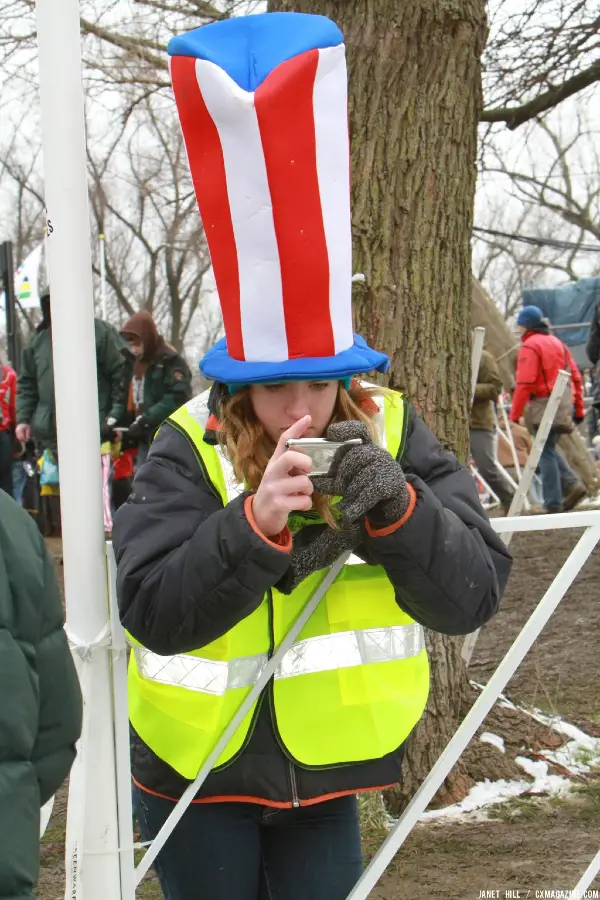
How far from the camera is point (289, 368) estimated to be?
5.62 ft

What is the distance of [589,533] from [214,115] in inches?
45.1

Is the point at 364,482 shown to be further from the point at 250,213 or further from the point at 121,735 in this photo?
the point at 121,735

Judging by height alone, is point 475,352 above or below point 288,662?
above

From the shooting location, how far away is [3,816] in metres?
1.06

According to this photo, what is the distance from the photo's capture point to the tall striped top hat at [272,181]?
1608 mm

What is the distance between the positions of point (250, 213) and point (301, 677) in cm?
81

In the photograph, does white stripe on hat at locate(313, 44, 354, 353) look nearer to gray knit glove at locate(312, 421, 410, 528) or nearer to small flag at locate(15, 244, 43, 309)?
gray knit glove at locate(312, 421, 410, 528)

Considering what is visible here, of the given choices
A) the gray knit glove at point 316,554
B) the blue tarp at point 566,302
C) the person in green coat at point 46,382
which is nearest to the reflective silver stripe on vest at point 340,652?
the gray knit glove at point 316,554

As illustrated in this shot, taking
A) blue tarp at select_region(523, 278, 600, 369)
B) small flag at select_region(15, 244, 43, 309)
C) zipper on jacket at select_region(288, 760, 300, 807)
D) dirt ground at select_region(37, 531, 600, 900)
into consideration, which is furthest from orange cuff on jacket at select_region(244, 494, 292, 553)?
blue tarp at select_region(523, 278, 600, 369)

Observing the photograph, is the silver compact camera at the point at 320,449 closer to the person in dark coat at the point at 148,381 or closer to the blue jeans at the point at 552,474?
the person in dark coat at the point at 148,381

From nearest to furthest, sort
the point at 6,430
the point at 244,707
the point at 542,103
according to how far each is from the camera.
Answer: the point at 244,707
the point at 542,103
the point at 6,430

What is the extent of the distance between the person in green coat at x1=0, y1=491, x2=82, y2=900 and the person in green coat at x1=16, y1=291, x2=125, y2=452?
6632 millimetres

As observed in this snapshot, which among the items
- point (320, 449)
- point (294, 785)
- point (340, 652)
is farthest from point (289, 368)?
point (294, 785)

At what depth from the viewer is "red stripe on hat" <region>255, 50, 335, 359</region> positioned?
1599mm
